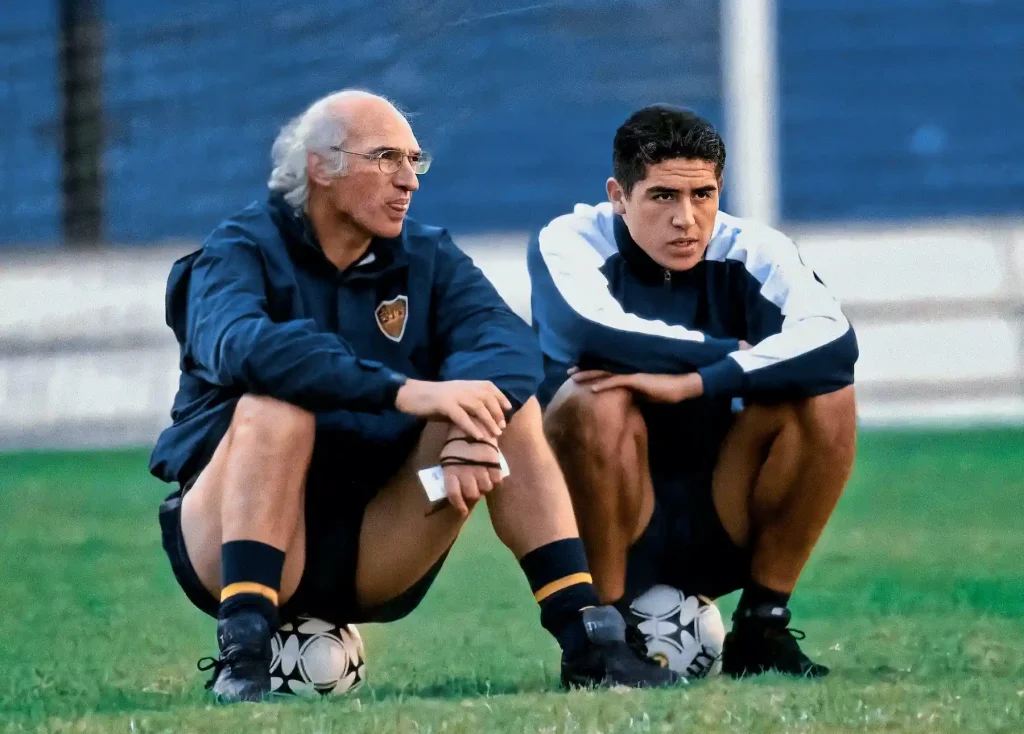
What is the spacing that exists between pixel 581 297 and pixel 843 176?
8384mm

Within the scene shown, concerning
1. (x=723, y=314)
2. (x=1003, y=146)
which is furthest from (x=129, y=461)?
(x=723, y=314)

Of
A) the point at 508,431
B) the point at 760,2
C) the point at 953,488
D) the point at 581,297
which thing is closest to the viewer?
the point at 508,431

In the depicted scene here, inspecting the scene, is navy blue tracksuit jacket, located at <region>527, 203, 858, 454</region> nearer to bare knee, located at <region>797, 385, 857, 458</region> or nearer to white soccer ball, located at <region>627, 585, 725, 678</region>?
bare knee, located at <region>797, 385, 857, 458</region>

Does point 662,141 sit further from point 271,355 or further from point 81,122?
point 81,122

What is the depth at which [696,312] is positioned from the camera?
4.80m

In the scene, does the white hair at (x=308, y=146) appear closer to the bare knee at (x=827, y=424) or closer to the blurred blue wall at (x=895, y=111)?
the bare knee at (x=827, y=424)

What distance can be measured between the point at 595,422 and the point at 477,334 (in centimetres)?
32

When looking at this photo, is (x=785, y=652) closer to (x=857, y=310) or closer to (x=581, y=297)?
(x=581, y=297)

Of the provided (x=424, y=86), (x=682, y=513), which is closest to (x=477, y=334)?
(x=682, y=513)

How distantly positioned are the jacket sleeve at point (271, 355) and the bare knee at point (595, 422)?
466 mm

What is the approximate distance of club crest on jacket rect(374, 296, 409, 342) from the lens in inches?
176

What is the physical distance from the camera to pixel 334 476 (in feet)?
14.4

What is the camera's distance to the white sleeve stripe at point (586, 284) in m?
4.54

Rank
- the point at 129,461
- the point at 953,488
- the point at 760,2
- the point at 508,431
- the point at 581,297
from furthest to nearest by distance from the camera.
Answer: the point at 760,2, the point at 129,461, the point at 953,488, the point at 581,297, the point at 508,431
